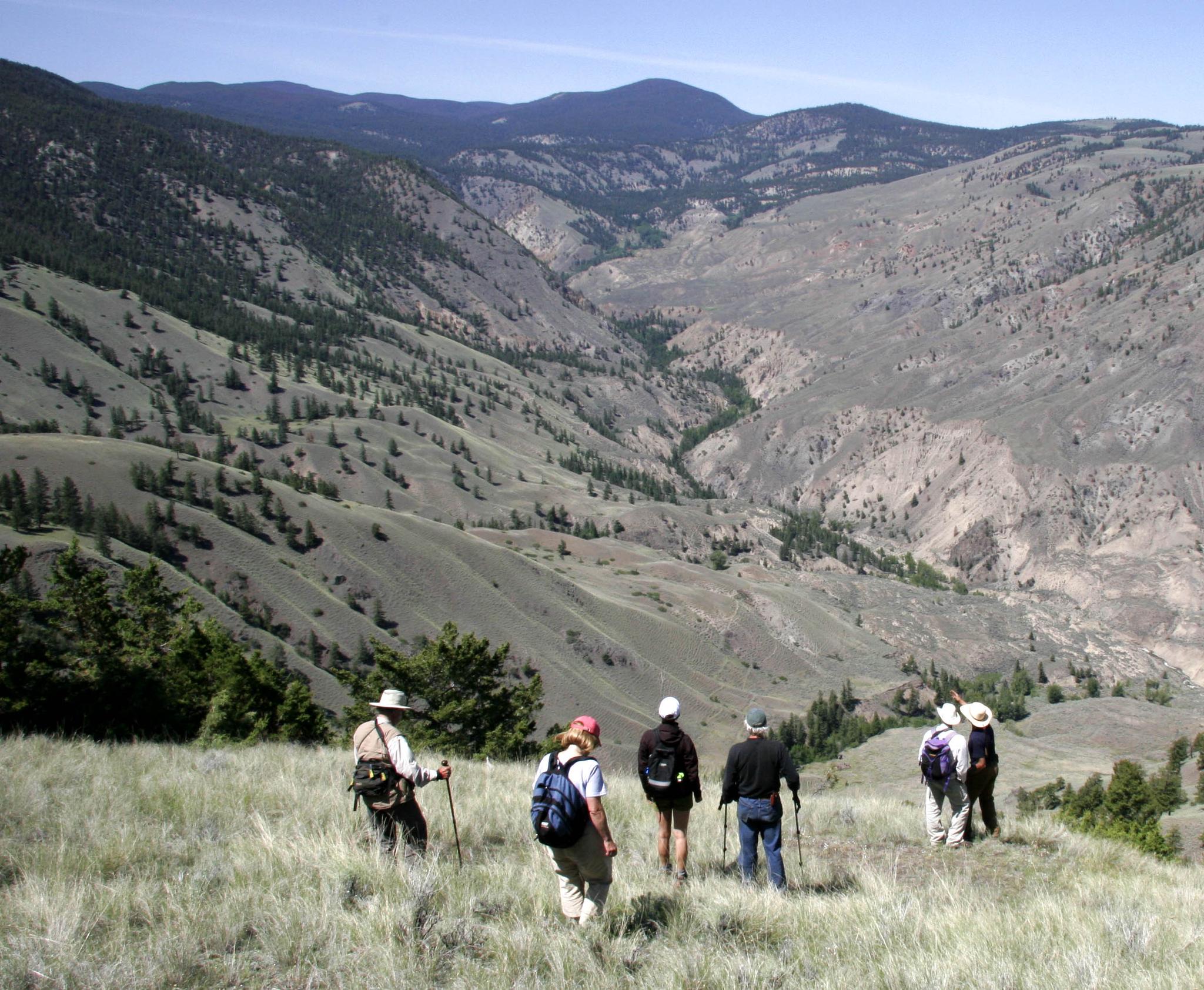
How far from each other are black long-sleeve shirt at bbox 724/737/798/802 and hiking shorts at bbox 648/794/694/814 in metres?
0.41

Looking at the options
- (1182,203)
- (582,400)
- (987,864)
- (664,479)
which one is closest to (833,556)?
(664,479)

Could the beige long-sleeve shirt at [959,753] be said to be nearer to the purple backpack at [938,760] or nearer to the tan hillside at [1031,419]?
the purple backpack at [938,760]

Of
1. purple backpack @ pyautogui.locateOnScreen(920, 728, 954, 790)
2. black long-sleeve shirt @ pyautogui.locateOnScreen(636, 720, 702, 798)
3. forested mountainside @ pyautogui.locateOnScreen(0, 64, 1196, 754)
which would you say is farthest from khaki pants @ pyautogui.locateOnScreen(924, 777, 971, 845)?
forested mountainside @ pyautogui.locateOnScreen(0, 64, 1196, 754)

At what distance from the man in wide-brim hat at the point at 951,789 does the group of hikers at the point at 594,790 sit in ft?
0.11

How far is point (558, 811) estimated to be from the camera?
265 inches

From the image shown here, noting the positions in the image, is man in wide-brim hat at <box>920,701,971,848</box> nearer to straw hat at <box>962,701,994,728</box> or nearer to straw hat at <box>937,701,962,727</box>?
straw hat at <box>937,701,962,727</box>

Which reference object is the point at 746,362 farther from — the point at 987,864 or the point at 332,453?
the point at 987,864

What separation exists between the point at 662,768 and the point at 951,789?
184 inches

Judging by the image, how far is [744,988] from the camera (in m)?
5.89

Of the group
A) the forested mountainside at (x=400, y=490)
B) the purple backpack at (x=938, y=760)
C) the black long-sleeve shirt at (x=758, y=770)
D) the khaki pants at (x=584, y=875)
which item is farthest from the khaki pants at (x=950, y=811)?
the forested mountainside at (x=400, y=490)

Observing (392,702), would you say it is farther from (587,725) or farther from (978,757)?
(978,757)

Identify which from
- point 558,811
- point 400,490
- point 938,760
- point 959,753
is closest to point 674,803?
point 558,811

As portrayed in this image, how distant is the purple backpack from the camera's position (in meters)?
11.2

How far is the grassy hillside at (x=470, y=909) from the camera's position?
5.98 metres
